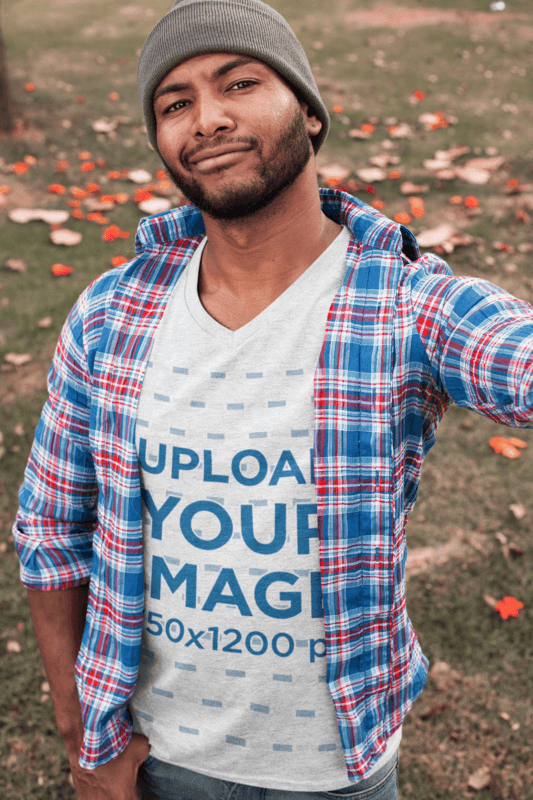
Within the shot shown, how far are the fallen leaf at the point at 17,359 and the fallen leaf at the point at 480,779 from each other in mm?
3082

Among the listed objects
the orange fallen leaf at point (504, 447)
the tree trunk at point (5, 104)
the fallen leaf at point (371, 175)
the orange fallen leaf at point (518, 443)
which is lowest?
the orange fallen leaf at point (518, 443)

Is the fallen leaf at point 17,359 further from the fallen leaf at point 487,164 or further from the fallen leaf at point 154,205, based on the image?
the fallen leaf at point 487,164

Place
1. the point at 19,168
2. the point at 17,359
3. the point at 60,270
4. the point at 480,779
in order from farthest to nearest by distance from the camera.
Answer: the point at 19,168
the point at 60,270
the point at 17,359
the point at 480,779

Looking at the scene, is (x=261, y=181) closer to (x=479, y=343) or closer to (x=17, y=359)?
(x=479, y=343)

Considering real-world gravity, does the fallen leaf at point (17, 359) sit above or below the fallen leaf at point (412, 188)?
below

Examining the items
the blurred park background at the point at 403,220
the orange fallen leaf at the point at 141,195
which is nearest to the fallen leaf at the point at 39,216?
the blurred park background at the point at 403,220

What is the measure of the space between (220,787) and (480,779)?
123cm

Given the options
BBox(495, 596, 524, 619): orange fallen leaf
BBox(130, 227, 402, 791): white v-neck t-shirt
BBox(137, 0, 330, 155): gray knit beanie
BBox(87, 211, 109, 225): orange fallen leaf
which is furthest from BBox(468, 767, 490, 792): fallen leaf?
BBox(87, 211, 109, 225): orange fallen leaf

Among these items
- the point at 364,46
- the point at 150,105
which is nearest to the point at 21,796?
the point at 150,105

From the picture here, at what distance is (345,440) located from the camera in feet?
4.30

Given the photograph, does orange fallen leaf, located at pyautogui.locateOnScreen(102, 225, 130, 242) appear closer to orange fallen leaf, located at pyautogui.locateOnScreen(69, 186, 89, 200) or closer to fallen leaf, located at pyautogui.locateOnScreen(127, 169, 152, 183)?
orange fallen leaf, located at pyautogui.locateOnScreen(69, 186, 89, 200)

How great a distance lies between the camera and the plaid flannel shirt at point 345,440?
128 centimetres

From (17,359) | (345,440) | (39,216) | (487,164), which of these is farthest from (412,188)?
(345,440)

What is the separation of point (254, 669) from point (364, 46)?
8095 mm
